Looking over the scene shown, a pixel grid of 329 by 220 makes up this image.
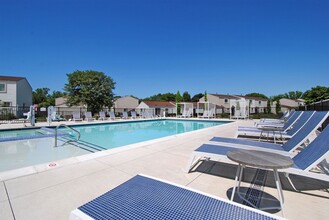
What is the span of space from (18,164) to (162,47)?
20.3 meters

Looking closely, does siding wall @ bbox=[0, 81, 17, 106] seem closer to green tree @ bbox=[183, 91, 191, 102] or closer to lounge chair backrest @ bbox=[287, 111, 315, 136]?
lounge chair backrest @ bbox=[287, 111, 315, 136]

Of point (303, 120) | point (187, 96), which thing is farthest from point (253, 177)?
point (187, 96)

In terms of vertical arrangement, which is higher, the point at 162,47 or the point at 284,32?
the point at 162,47

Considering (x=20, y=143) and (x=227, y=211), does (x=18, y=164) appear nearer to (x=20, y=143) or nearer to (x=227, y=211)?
(x=20, y=143)

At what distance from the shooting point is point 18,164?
174 inches

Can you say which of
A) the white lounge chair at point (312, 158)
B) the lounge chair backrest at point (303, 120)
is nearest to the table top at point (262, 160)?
the white lounge chair at point (312, 158)

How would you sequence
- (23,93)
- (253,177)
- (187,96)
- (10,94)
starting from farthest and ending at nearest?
(187,96) → (23,93) → (10,94) → (253,177)

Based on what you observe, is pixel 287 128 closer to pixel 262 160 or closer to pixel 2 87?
pixel 262 160

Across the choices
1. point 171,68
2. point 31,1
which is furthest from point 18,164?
point 171,68

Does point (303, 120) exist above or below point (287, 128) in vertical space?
above

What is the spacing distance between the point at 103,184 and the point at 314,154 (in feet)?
9.70

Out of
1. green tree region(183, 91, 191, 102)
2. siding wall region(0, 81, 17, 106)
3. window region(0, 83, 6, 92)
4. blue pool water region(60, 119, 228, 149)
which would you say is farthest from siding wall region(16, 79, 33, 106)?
green tree region(183, 91, 191, 102)

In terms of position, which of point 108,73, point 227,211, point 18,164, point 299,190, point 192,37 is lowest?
point 18,164

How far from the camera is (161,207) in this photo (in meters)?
1.25
